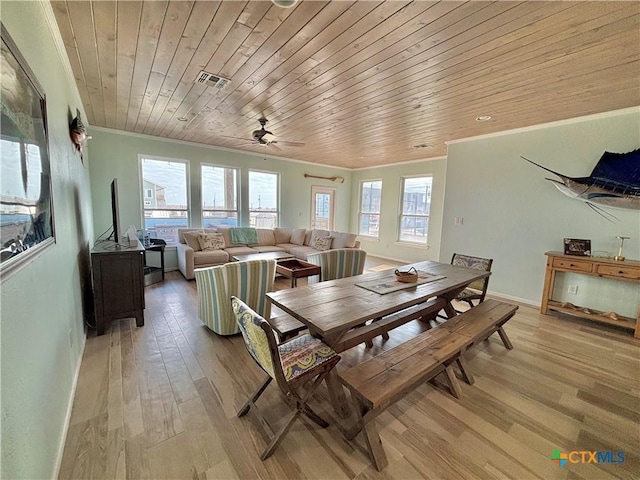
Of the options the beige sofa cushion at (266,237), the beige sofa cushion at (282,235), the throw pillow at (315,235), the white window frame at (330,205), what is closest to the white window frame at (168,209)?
the beige sofa cushion at (266,237)

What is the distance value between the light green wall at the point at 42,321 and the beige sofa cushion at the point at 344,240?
13.2 ft

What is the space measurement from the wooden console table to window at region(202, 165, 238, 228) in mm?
5764

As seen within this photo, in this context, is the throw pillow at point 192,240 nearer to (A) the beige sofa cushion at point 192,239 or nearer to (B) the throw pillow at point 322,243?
(A) the beige sofa cushion at point 192,239

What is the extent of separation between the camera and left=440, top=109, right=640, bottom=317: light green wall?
10.8 ft

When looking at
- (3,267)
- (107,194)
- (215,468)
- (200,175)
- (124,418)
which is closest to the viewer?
(3,267)

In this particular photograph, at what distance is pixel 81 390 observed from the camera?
1.93 meters

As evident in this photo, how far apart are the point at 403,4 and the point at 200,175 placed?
5.02 metres

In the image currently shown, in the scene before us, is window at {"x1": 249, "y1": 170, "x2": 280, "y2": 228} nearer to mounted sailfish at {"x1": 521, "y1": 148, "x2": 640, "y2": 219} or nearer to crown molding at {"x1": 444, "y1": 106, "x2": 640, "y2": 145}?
crown molding at {"x1": 444, "y1": 106, "x2": 640, "y2": 145}

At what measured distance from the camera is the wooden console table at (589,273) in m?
3.02

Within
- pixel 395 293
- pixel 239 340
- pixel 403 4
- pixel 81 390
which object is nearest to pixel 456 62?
pixel 403 4

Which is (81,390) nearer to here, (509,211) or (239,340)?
(239,340)

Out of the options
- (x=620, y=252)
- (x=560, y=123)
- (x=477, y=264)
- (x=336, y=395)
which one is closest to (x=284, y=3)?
(x=336, y=395)

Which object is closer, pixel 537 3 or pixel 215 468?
pixel 215 468

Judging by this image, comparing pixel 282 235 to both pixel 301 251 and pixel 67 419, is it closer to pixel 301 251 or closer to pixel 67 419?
pixel 301 251
